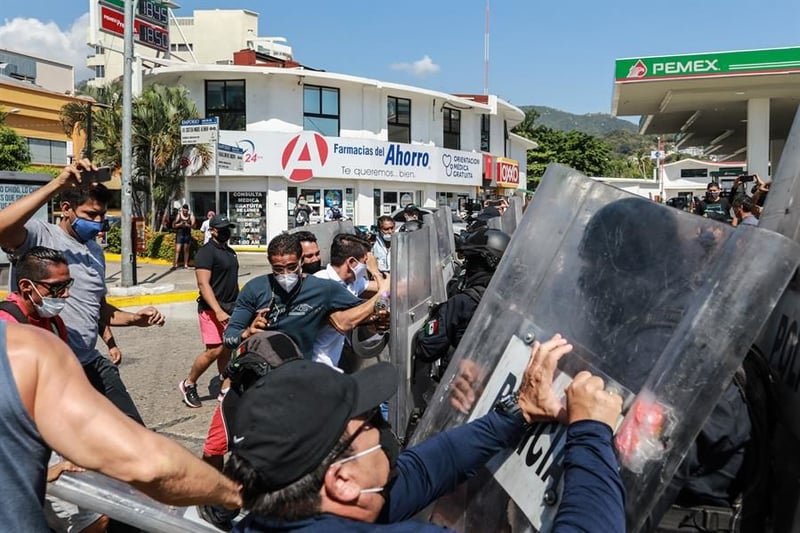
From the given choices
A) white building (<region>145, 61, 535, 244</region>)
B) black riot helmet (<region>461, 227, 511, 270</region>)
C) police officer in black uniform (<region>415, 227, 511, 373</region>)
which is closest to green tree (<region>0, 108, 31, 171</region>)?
white building (<region>145, 61, 535, 244</region>)

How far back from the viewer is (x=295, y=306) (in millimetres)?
3877

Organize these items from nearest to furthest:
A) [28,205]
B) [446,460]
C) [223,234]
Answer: [446,460]
[28,205]
[223,234]

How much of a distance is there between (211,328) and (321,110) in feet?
68.2

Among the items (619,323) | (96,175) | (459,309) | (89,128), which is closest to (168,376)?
(96,175)

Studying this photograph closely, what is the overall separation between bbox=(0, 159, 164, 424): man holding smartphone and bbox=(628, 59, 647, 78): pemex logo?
15.1 m

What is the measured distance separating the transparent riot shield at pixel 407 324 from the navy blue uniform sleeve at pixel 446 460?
176 cm

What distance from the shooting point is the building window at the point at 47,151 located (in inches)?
1469

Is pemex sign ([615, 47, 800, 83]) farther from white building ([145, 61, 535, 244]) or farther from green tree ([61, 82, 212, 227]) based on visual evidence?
green tree ([61, 82, 212, 227])

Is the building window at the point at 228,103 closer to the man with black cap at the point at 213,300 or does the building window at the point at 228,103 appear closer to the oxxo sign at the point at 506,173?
the oxxo sign at the point at 506,173

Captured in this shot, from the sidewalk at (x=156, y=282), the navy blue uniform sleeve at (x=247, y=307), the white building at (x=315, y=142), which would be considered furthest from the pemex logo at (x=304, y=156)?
the navy blue uniform sleeve at (x=247, y=307)

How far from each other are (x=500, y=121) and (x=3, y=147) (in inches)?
930

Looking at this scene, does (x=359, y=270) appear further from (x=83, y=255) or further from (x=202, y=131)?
(x=202, y=131)


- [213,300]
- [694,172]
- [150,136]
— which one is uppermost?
[694,172]

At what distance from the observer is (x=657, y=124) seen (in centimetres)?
2466
